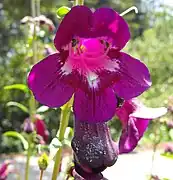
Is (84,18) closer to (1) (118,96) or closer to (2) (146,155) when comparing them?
(1) (118,96)

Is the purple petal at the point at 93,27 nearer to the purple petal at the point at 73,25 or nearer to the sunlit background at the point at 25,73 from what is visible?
the purple petal at the point at 73,25

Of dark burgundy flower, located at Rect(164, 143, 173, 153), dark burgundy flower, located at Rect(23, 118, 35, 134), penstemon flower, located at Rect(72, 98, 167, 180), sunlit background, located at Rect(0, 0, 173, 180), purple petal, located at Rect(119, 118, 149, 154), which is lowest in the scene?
sunlit background, located at Rect(0, 0, 173, 180)

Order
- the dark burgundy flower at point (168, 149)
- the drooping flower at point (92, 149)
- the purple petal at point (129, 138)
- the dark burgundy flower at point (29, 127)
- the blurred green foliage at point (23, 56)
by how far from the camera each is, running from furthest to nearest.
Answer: the blurred green foliage at point (23, 56), the dark burgundy flower at point (29, 127), the dark burgundy flower at point (168, 149), the purple petal at point (129, 138), the drooping flower at point (92, 149)

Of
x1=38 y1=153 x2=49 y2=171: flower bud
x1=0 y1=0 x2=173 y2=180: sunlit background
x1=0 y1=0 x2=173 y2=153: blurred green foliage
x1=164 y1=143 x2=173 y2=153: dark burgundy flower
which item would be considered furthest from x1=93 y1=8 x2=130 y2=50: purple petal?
x1=0 y1=0 x2=173 y2=153: blurred green foliage

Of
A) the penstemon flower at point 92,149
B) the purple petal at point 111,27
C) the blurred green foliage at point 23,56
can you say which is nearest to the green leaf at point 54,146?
the penstemon flower at point 92,149

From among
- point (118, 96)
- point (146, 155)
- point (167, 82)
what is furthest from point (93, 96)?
point (167, 82)

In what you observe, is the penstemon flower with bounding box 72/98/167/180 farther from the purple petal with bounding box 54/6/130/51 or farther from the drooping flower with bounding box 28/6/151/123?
the purple petal with bounding box 54/6/130/51

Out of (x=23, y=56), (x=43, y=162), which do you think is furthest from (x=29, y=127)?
(x=23, y=56)
